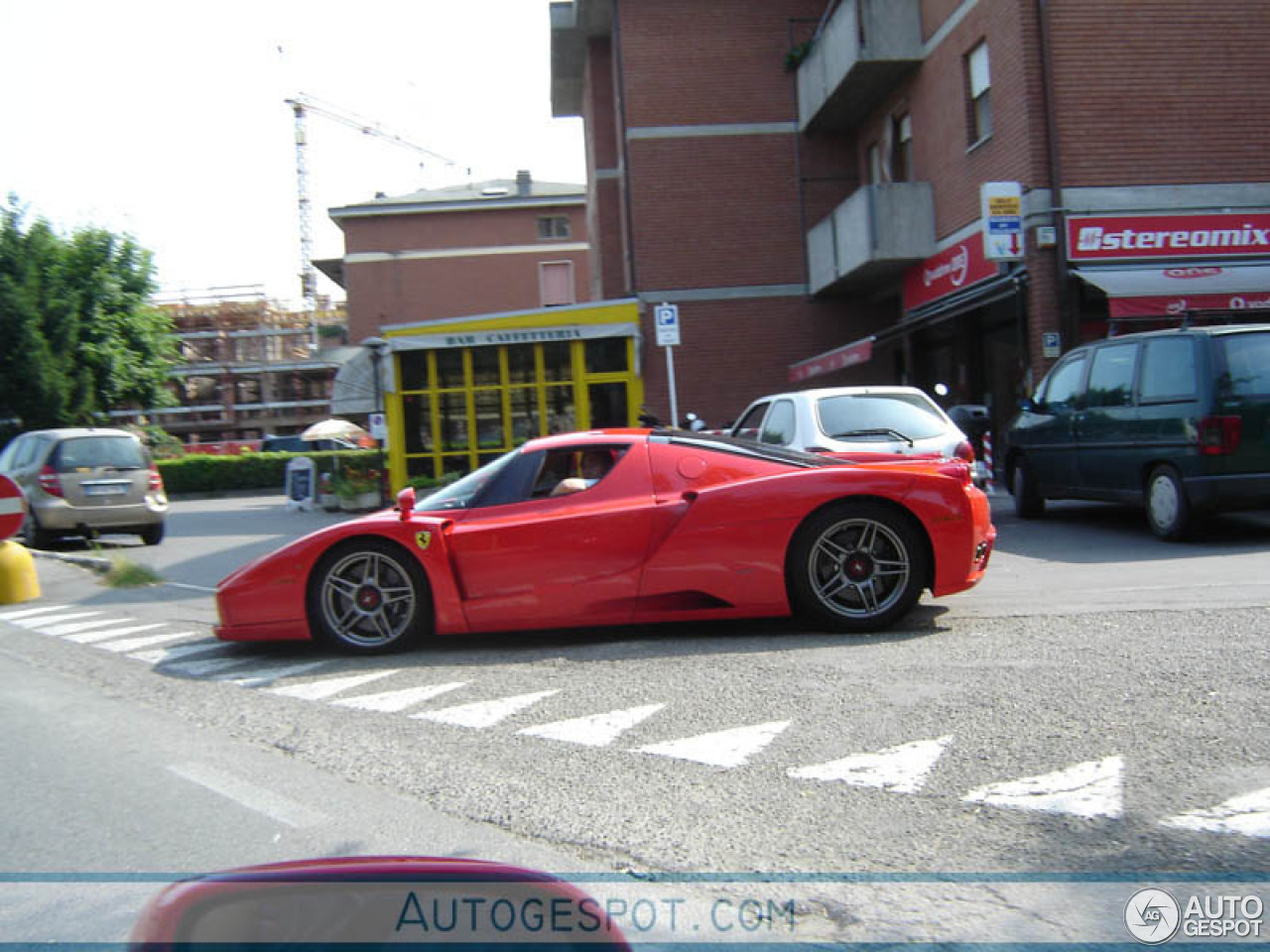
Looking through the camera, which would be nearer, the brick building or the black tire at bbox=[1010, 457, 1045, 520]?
the black tire at bbox=[1010, 457, 1045, 520]

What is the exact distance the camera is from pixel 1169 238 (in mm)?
14016

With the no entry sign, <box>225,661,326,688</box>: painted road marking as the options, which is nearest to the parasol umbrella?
the no entry sign

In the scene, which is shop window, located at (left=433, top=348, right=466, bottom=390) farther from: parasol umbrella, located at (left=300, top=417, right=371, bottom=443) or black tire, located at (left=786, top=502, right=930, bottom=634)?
parasol umbrella, located at (left=300, top=417, right=371, bottom=443)

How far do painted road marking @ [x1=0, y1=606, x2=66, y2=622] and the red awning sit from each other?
11463 millimetres

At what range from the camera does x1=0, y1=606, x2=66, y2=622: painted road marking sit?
8.57 meters

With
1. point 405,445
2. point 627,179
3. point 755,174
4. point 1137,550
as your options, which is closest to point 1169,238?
point 1137,550

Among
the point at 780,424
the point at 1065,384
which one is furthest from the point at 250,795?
the point at 1065,384

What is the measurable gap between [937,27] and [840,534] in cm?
1417

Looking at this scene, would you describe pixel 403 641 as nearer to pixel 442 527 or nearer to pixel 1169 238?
pixel 442 527

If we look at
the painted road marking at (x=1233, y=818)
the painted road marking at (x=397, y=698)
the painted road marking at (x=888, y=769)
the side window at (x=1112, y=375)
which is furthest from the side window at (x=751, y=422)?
the painted road marking at (x=1233, y=818)

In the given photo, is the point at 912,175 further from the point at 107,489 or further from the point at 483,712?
the point at 483,712

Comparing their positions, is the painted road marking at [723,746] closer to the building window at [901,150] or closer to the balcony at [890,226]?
the balcony at [890,226]

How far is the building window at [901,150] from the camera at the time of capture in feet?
62.4

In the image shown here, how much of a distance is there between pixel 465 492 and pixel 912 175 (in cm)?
1502
